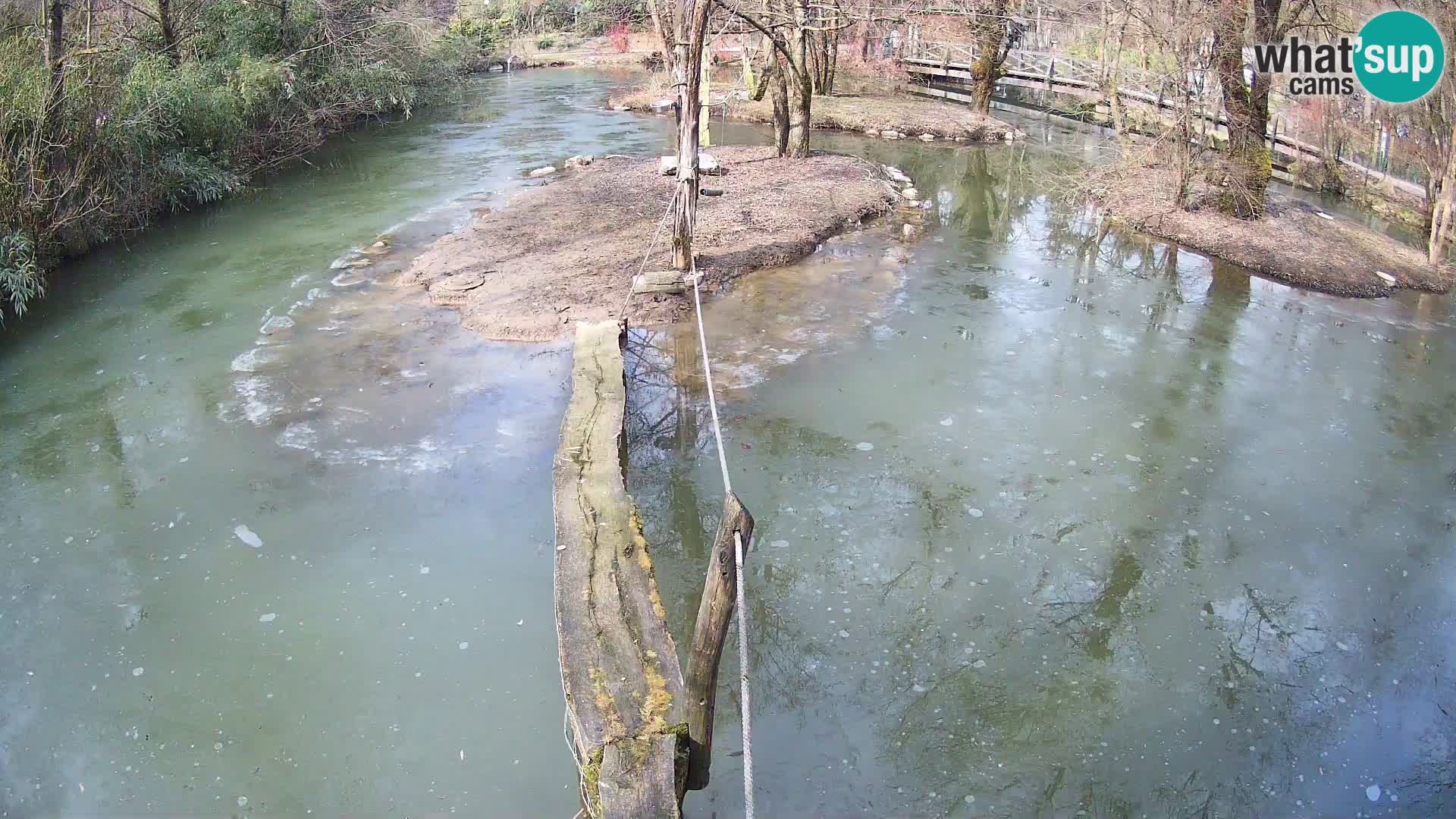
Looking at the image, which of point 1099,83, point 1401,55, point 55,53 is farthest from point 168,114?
point 1401,55

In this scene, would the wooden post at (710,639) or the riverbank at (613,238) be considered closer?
the wooden post at (710,639)

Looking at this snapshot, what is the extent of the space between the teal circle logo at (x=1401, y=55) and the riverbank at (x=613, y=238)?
17.8 feet

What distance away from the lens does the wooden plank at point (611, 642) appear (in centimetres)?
297

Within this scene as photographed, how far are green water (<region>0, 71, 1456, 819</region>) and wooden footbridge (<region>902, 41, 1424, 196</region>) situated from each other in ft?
8.86

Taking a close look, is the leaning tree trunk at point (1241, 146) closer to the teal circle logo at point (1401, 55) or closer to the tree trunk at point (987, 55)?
the teal circle logo at point (1401, 55)

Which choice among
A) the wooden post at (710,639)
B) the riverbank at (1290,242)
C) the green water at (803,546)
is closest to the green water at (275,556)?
the green water at (803,546)

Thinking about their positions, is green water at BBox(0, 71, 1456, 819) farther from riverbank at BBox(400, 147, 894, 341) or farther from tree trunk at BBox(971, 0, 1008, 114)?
tree trunk at BBox(971, 0, 1008, 114)

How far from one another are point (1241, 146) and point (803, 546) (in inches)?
328

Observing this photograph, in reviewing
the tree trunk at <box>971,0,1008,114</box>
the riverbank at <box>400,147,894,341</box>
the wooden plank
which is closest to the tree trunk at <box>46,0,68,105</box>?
the riverbank at <box>400,147,894,341</box>

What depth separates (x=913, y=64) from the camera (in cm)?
2252

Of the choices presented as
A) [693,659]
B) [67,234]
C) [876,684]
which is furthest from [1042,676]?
[67,234]

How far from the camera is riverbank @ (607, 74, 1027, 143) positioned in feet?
56.1

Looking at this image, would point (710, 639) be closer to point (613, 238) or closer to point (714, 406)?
point (714, 406)

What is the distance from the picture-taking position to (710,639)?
3.24 meters
